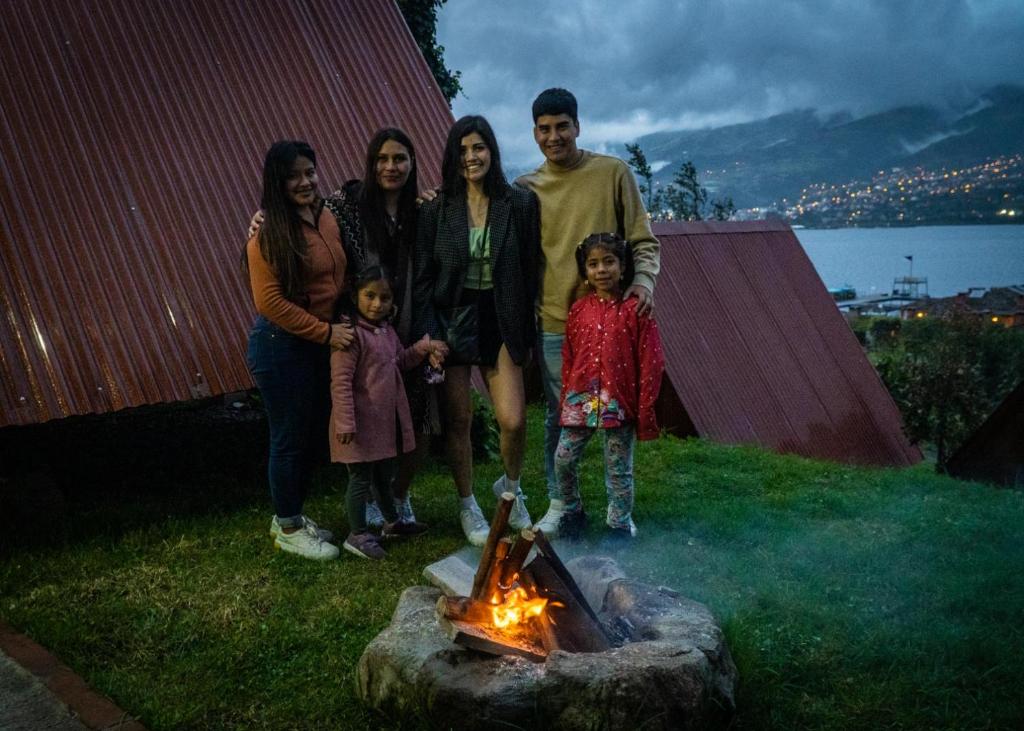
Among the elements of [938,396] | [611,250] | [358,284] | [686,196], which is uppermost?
[686,196]

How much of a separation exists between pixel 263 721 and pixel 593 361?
7.12 ft

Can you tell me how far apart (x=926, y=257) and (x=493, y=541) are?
118m

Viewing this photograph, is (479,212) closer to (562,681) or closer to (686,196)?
(562,681)

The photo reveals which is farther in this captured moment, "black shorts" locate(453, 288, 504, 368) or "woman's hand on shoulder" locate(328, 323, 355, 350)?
"black shorts" locate(453, 288, 504, 368)

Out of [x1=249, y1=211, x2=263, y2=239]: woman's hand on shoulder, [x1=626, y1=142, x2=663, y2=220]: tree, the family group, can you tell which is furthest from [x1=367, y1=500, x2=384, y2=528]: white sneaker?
[x1=626, y1=142, x2=663, y2=220]: tree

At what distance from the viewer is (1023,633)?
341 centimetres

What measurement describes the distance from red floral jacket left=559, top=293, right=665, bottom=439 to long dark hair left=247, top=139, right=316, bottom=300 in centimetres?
141

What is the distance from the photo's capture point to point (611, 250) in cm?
404

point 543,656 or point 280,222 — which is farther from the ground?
point 280,222

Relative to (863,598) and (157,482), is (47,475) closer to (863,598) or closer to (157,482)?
(157,482)

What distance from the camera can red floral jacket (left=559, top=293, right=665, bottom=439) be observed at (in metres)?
4.06

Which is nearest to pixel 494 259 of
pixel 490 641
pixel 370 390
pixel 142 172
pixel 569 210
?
pixel 569 210


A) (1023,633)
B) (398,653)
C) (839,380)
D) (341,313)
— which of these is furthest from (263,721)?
(839,380)

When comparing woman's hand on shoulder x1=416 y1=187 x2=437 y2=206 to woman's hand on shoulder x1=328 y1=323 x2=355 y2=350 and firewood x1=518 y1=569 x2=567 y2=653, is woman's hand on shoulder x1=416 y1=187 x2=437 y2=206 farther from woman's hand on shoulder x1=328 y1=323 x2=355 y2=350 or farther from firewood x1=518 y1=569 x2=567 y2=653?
firewood x1=518 y1=569 x2=567 y2=653
